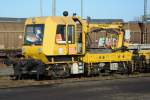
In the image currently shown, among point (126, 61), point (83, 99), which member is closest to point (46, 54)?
point (126, 61)

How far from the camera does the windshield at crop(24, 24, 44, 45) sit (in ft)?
75.4

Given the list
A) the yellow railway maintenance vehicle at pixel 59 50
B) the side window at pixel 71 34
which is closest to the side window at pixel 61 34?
the yellow railway maintenance vehicle at pixel 59 50

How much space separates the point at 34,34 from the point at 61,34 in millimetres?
1272

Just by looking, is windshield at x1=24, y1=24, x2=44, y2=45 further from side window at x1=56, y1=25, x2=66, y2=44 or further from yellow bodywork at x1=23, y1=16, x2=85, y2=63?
side window at x1=56, y1=25, x2=66, y2=44

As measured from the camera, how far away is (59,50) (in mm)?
23203

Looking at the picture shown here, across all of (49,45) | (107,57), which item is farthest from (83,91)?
(107,57)

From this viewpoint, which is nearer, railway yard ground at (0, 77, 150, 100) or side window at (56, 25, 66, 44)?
railway yard ground at (0, 77, 150, 100)

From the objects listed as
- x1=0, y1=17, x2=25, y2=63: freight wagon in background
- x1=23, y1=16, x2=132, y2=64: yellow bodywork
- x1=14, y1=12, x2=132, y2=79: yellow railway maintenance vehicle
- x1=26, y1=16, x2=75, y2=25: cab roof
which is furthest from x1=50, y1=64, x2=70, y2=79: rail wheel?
x1=0, y1=17, x2=25, y2=63: freight wagon in background

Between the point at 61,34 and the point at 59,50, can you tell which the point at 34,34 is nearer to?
the point at 61,34

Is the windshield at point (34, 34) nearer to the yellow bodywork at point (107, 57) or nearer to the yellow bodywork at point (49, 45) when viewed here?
the yellow bodywork at point (49, 45)

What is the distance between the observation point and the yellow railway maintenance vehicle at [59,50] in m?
22.9

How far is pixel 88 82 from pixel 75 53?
2.53m

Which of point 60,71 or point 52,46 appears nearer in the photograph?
point 52,46

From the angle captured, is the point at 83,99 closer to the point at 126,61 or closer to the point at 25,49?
the point at 25,49
